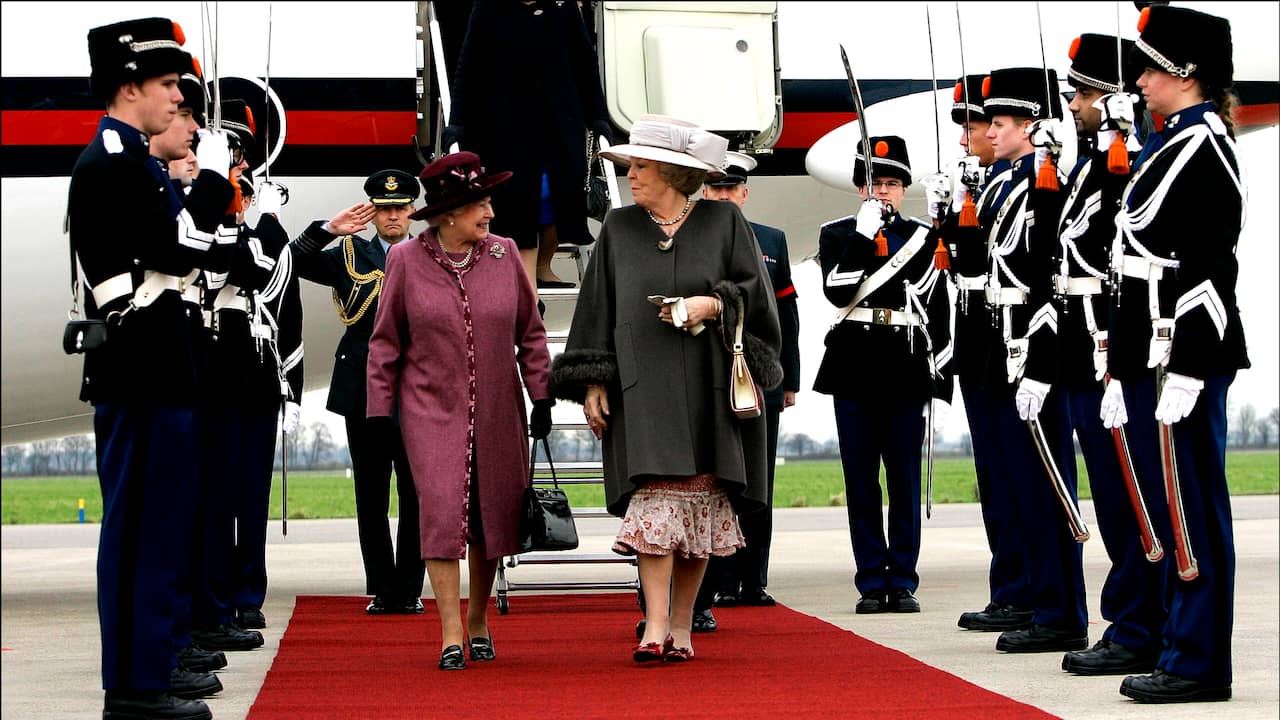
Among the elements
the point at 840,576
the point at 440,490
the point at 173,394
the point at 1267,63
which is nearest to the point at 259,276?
the point at 440,490

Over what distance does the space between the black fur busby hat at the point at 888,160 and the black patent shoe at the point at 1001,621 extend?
208 centimetres

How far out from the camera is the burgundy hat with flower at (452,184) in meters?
5.38

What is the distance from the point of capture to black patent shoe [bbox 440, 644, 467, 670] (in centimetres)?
529

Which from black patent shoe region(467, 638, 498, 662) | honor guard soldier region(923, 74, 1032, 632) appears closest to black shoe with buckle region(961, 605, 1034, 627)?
honor guard soldier region(923, 74, 1032, 632)

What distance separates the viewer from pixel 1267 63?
32.9ft

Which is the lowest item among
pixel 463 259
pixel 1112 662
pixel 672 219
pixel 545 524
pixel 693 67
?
pixel 1112 662

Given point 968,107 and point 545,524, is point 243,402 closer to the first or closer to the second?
point 545,524

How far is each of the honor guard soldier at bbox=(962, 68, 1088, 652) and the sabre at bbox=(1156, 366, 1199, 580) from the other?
0.89 meters

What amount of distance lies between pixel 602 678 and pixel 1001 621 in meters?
2.10

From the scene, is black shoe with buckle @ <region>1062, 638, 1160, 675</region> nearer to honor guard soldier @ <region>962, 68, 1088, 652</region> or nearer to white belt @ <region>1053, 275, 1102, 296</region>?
honor guard soldier @ <region>962, 68, 1088, 652</region>

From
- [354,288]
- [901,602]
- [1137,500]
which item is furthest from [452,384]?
[901,602]

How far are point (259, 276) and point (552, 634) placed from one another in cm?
191

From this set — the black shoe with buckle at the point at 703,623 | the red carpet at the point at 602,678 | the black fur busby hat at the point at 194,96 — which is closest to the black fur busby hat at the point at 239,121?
the black fur busby hat at the point at 194,96

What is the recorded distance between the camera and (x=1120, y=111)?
490cm
